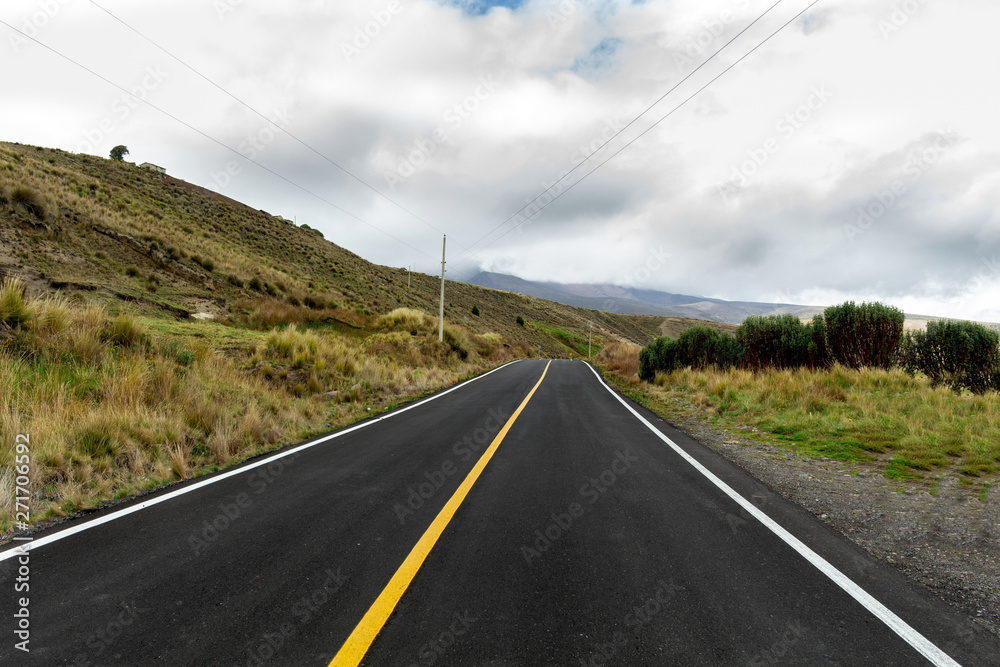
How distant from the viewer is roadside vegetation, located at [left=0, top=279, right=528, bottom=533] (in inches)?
200

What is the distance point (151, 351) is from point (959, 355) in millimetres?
19616

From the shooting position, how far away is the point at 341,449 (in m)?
6.69

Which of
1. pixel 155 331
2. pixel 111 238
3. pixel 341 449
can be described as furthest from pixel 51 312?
pixel 111 238

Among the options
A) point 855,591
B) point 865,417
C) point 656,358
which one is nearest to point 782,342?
point 656,358

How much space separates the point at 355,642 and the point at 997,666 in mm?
3347

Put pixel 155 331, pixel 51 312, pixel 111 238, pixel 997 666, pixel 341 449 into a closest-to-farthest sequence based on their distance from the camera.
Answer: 1. pixel 997 666
2. pixel 341 449
3. pixel 51 312
4. pixel 155 331
5. pixel 111 238

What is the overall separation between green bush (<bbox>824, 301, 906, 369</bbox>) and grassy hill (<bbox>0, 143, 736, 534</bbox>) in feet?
44.5

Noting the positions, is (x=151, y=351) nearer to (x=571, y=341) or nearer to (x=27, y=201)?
(x=27, y=201)

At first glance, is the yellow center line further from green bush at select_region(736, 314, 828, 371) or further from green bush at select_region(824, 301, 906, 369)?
green bush at select_region(736, 314, 828, 371)

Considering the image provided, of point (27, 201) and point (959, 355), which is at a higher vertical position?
point (27, 201)

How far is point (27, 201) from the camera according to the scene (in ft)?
56.0

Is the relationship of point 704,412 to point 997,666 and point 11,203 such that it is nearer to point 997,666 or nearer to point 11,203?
point 997,666

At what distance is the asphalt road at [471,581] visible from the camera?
2348 millimetres

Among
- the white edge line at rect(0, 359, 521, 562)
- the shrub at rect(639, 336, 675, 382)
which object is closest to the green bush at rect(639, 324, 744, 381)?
the shrub at rect(639, 336, 675, 382)
